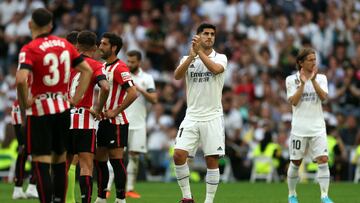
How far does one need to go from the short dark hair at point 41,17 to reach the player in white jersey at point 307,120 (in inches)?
203

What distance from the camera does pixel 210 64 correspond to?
12.8m

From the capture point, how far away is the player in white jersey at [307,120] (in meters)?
14.4

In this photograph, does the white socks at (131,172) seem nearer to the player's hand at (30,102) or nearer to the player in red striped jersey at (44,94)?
the player in red striped jersey at (44,94)

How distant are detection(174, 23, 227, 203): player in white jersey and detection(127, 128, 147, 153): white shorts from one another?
3989 mm

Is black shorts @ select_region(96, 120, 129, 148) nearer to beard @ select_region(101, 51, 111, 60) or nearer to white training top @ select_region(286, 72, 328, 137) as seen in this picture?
beard @ select_region(101, 51, 111, 60)

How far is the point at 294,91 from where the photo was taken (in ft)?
47.4

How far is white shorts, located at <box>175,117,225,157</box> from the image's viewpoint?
13.0 m

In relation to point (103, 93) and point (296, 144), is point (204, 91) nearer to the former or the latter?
point (103, 93)

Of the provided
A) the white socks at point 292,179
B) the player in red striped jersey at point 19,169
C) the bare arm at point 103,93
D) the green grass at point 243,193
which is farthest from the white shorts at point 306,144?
the player in red striped jersey at point 19,169

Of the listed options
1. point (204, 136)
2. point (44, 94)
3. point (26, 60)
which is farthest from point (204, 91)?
point (26, 60)

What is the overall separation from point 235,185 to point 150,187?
2.01m

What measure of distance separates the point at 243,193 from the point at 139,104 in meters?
2.71

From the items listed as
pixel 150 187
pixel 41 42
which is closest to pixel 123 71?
pixel 41 42

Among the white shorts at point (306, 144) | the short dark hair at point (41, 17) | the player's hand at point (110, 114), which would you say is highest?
the short dark hair at point (41, 17)
